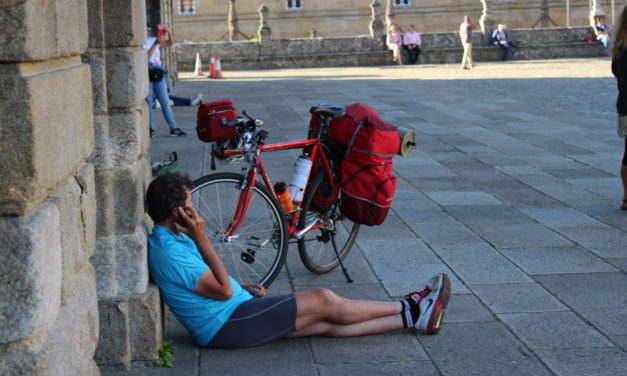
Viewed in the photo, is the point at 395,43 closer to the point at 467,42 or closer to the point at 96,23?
the point at 467,42

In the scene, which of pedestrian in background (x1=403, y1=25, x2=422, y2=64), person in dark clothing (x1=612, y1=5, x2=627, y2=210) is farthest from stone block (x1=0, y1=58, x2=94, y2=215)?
pedestrian in background (x1=403, y1=25, x2=422, y2=64)

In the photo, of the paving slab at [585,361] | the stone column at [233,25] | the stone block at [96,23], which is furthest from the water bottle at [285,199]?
the stone column at [233,25]

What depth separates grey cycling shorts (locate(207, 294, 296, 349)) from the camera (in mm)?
4480

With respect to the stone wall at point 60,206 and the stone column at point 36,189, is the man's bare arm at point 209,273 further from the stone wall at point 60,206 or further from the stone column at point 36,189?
the stone column at point 36,189

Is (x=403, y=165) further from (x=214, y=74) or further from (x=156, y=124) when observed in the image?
(x=214, y=74)

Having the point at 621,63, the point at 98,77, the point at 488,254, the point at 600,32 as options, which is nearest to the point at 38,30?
the point at 98,77

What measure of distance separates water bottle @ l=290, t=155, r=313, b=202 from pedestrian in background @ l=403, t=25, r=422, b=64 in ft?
99.6

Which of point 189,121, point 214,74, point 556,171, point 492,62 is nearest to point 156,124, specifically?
point 189,121

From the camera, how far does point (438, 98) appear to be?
19.4 m

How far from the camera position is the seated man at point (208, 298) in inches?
172

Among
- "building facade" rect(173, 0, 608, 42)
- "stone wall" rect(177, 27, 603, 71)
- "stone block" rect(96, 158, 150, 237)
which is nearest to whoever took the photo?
"stone block" rect(96, 158, 150, 237)

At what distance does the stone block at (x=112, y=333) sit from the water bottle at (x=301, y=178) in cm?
171

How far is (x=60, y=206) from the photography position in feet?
8.78

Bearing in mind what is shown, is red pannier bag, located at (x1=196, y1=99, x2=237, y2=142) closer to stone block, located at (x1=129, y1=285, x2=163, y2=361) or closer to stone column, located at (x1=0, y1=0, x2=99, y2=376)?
stone block, located at (x1=129, y1=285, x2=163, y2=361)
